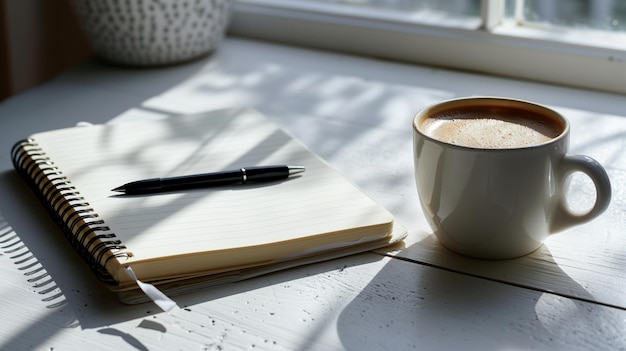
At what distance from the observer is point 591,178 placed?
0.62 metres

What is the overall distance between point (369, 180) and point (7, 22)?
0.68 m

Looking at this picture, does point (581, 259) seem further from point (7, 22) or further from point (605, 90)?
point (7, 22)

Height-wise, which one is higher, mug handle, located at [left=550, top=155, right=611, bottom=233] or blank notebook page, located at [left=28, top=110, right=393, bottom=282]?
mug handle, located at [left=550, top=155, right=611, bottom=233]

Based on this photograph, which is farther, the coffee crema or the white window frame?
the white window frame

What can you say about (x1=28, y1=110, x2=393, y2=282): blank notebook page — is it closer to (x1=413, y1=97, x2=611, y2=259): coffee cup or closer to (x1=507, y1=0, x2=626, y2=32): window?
(x1=413, y1=97, x2=611, y2=259): coffee cup

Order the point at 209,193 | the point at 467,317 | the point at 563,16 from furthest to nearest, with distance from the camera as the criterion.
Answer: the point at 563,16 < the point at 209,193 < the point at 467,317

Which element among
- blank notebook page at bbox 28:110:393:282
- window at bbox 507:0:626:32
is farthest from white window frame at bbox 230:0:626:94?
blank notebook page at bbox 28:110:393:282

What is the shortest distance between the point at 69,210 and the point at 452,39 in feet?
1.92

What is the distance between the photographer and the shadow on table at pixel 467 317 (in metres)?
0.59

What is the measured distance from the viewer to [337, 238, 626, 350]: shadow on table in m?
0.59

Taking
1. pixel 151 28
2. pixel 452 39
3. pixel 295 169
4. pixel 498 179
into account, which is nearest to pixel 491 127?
pixel 498 179

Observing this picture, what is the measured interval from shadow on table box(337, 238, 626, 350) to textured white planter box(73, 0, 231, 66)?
57cm

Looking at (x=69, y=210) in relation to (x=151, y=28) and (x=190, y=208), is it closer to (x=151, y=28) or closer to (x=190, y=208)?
(x=190, y=208)

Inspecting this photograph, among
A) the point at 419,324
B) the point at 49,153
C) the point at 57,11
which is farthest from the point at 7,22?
the point at 419,324
